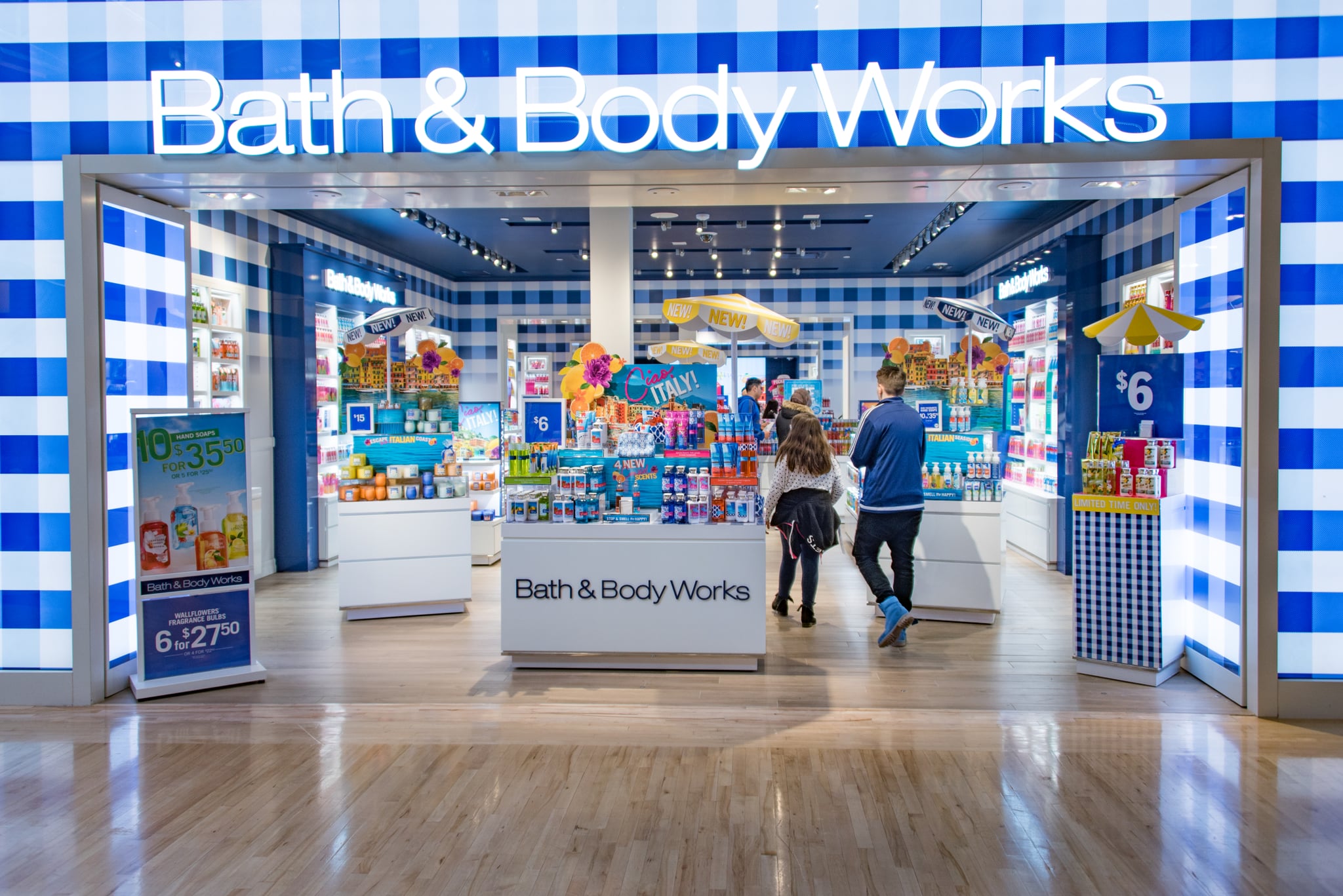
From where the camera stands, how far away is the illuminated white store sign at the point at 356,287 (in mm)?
8587

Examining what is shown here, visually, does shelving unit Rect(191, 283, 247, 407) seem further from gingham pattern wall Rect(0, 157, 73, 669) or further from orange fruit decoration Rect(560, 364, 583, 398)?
orange fruit decoration Rect(560, 364, 583, 398)

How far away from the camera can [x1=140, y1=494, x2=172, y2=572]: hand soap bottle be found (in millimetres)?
4441

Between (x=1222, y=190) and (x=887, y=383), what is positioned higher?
(x=1222, y=190)

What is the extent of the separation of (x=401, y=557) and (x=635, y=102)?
3.60m

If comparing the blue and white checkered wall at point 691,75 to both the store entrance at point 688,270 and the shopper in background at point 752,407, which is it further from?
the shopper in background at point 752,407

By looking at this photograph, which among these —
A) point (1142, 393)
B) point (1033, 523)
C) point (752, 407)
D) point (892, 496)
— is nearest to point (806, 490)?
point (892, 496)

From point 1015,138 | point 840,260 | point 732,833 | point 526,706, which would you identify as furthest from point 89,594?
point 840,260

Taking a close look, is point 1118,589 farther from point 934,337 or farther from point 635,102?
point 934,337

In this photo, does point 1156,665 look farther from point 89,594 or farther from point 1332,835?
point 89,594

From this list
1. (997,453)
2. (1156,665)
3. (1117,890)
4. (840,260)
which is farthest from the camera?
(840,260)

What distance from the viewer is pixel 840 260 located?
12797 millimetres

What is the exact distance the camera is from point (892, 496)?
17.5ft

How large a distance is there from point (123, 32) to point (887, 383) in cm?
466

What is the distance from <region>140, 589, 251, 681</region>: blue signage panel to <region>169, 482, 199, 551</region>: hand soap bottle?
0.89 feet
